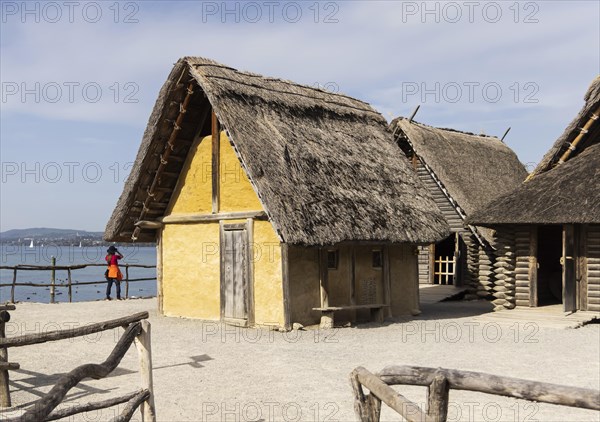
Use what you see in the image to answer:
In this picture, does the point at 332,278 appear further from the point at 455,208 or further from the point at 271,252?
the point at 455,208

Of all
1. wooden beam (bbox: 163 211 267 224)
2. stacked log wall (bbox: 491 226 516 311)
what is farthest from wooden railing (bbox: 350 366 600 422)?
stacked log wall (bbox: 491 226 516 311)

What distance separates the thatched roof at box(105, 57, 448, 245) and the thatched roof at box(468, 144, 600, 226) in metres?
1.59

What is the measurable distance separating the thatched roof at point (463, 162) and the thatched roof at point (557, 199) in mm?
4218

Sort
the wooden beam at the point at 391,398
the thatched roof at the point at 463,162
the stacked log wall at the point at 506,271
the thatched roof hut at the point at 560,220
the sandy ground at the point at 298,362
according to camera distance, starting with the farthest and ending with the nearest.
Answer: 1. the thatched roof at the point at 463,162
2. the stacked log wall at the point at 506,271
3. the thatched roof hut at the point at 560,220
4. the sandy ground at the point at 298,362
5. the wooden beam at the point at 391,398

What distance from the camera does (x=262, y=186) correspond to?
46.3ft

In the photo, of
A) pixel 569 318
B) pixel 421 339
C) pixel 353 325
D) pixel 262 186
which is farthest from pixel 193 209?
pixel 569 318

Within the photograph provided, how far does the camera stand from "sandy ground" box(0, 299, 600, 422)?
843 centimetres

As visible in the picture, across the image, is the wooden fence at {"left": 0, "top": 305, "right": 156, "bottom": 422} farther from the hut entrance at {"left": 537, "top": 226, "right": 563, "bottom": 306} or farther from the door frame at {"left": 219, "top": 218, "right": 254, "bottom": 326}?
the hut entrance at {"left": 537, "top": 226, "right": 563, "bottom": 306}

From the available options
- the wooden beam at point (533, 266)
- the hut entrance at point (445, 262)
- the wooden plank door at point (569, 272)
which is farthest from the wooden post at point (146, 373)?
the hut entrance at point (445, 262)

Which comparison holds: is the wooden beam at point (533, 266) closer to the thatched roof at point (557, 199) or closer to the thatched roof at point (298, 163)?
the thatched roof at point (557, 199)

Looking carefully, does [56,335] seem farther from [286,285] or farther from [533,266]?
[533,266]

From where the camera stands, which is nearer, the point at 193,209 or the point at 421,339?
the point at 421,339

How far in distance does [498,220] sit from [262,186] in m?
6.58

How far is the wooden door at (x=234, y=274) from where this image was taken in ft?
50.6
